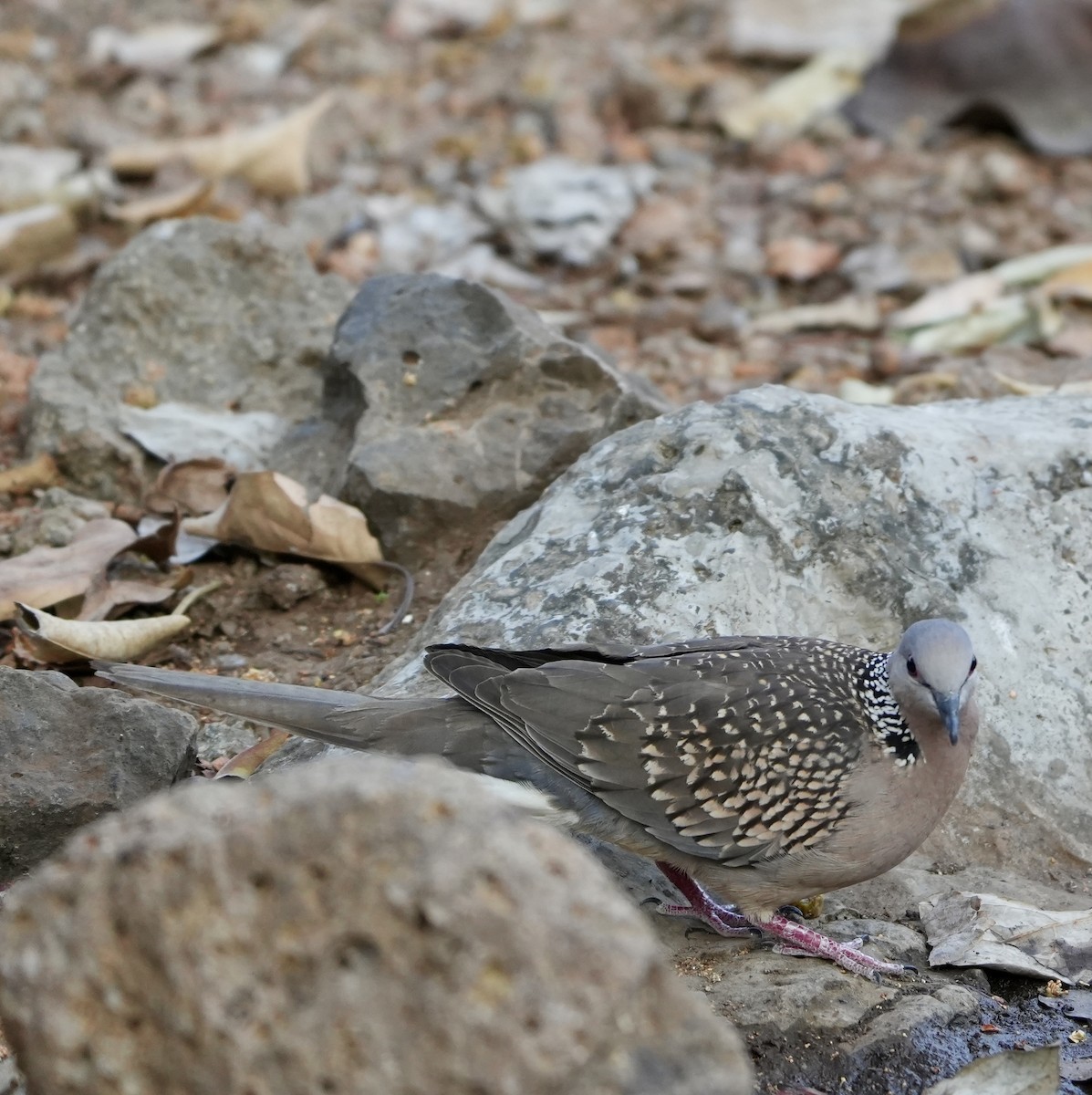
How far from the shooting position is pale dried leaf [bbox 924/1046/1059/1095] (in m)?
3.13

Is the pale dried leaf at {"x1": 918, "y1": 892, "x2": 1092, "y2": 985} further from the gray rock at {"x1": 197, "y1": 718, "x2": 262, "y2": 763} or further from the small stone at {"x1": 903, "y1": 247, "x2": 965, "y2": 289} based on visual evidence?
the small stone at {"x1": 903, "y1": 247, "x2": 965, "y2": 289}

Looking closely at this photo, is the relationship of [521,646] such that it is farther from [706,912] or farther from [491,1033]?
[491,1033]

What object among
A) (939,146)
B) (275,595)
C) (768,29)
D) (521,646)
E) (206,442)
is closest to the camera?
(521,646)

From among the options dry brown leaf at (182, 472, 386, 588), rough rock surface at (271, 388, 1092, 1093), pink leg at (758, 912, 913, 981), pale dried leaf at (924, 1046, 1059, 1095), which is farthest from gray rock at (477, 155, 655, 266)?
pale dried leaf at (924, 1046, 1059, 1095)

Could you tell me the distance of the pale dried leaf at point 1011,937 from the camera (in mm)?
3752

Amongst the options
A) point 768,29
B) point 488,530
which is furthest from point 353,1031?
point 768,29

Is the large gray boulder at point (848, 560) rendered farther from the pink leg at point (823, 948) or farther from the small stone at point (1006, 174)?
the small stone at point (1006, 174)

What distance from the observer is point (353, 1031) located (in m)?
2.17

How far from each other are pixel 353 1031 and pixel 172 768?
79.4 inches

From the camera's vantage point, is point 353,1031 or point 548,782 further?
point 548,782

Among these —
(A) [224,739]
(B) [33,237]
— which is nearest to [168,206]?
(B) [33,237]

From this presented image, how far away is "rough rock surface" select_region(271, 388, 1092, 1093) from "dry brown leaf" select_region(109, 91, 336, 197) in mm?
5290

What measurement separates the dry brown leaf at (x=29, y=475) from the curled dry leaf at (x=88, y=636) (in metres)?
1.09

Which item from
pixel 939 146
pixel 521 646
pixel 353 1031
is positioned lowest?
pixel 939 146
